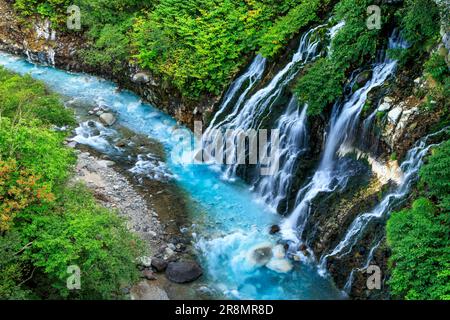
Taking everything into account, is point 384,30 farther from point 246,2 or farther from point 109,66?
point 109,66

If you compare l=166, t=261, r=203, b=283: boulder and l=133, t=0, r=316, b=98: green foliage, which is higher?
l=133, t=0, r=316, b=98: green foliage

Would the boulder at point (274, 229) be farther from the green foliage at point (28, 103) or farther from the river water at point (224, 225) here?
the green foliage at point (28, 103)

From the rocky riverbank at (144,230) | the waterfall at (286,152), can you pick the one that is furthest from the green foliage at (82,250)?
the waterfall at (286,152)

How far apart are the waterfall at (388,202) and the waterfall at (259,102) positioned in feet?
20.2

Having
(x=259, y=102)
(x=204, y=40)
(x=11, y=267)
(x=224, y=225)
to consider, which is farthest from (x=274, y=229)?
(x=204, y=40)

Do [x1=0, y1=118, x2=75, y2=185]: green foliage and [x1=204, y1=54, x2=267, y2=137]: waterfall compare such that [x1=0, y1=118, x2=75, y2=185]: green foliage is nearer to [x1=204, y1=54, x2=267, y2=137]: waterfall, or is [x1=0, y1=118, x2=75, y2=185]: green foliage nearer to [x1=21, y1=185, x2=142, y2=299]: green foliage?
[x1=21, y1=185, x2=142, y2=299]: green foliage

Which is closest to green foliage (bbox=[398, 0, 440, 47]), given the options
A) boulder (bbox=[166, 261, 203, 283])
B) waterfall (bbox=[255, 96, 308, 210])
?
waterfall (bbox=[255, 96, 308, 210])

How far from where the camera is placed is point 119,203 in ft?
Answer: 57.3

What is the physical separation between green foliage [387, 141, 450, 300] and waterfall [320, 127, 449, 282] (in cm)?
119

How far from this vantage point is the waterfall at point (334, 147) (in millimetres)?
15984

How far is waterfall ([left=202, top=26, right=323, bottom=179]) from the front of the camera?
18.9 m

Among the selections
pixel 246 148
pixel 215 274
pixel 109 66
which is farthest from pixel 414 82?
pixel 109 66

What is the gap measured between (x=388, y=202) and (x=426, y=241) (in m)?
2.75
